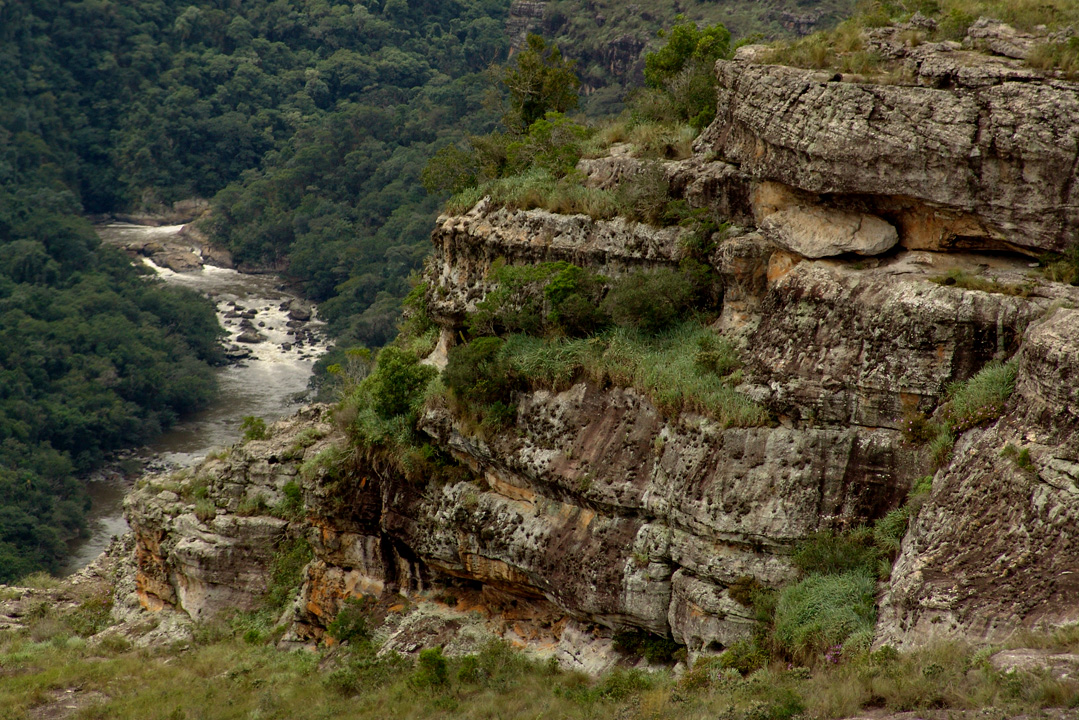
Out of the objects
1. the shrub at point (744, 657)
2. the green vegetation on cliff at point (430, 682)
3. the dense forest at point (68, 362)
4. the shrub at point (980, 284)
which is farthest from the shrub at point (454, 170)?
the dense forest at point (68, 362)

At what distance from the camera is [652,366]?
56.4 ft

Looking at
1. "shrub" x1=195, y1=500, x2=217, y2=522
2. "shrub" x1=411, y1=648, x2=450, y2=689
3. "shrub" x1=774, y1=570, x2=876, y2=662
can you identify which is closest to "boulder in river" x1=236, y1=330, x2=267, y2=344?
"shrub" x1=195, y1=500, x2=217, y2=522

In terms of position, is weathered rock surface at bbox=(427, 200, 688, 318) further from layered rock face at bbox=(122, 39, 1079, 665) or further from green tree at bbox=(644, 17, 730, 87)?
green tree at bbox=(644, 17, 730, 87)

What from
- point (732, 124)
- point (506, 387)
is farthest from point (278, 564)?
point (732, 124)

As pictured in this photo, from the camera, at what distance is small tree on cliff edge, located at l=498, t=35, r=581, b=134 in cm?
2617

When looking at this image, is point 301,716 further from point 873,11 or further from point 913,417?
point 873,11

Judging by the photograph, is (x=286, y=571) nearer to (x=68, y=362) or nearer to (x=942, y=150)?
(x=942, y=150)

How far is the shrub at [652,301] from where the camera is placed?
1783 centimetres

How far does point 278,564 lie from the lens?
2514 cm

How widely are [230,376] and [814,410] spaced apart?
212 feet

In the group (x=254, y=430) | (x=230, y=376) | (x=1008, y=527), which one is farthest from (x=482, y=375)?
(x=230, y=376)

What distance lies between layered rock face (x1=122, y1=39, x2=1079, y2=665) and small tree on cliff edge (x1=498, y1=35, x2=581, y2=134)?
6548 millimetres

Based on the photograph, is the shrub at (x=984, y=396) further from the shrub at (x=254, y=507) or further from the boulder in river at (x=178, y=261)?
the boulder in river at (x=178, y=261)

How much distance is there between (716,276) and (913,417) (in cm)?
481
